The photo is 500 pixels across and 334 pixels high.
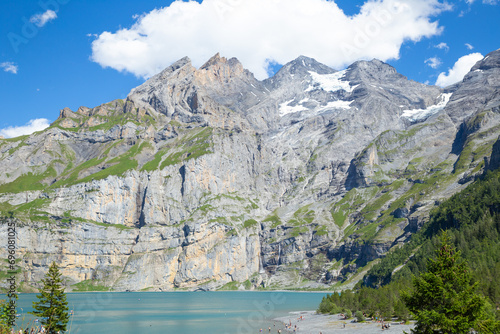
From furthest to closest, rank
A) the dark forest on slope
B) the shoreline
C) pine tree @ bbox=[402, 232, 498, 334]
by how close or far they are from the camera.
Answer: the dark forest on slope < the shoreline < pine tree @ bbox=[402, 232, 498, 334]

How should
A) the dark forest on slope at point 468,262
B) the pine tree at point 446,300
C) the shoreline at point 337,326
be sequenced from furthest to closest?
the dark forest on slope at point 468,262
the shoreline at point 337,326
the pine tree at point 446,300

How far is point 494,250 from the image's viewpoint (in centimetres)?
13512

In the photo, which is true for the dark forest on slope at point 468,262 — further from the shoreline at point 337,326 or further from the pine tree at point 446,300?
the pine tree at point 446,300

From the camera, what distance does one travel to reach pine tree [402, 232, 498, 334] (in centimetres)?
3288

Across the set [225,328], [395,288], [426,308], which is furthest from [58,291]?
[395,288]

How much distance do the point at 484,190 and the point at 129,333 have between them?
565 ft

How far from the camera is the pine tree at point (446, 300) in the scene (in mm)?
32875

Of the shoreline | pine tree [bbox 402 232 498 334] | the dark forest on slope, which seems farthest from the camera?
the dark forest on slope

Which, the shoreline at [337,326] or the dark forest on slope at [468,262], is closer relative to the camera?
the shoreline at [337,326]

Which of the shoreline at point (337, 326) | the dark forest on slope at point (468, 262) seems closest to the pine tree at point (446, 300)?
the dark forest on slope at point (468, 262)

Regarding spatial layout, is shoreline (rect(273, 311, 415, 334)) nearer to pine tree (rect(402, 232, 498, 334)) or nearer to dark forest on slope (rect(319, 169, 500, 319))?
dark forest on slope (rect(319, 169, 500, 319))

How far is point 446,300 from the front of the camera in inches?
1362

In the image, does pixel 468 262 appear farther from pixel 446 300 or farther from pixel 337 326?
pixel 446 300

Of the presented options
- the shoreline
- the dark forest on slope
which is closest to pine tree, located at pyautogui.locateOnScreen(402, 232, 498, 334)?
the dark forest on slope
